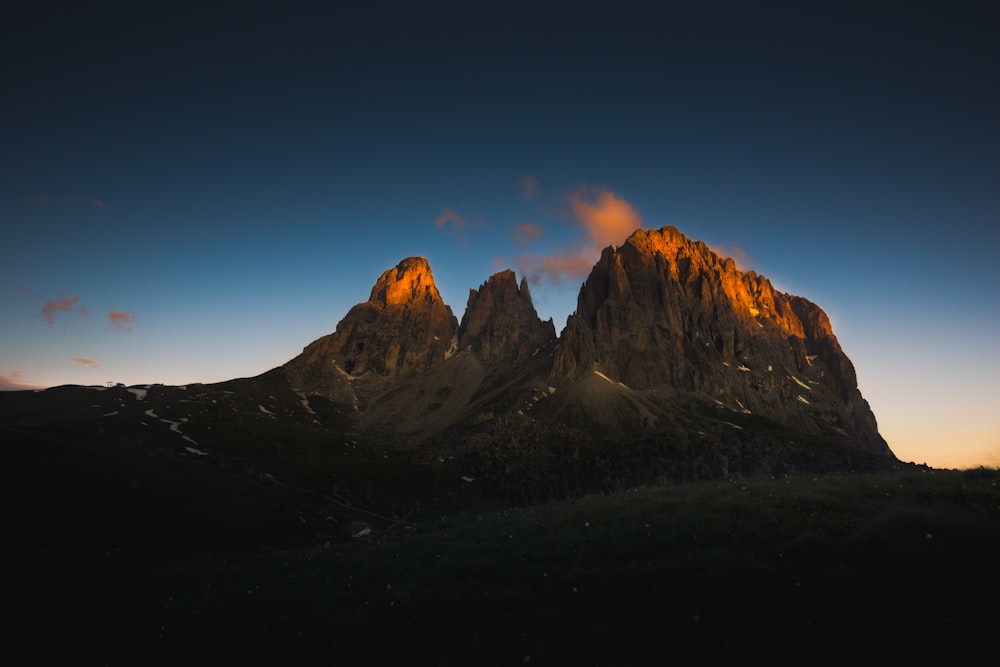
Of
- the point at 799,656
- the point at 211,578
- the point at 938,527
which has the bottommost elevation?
the point at 211,578

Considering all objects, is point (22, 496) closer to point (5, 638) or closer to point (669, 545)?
→ point (5, 638)

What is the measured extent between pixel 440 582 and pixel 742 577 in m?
11.7

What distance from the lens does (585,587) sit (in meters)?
18.5

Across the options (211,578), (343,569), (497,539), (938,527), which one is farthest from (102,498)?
(938,527)

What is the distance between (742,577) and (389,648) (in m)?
11.8

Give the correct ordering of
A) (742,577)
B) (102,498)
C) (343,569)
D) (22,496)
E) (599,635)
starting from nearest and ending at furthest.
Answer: (599,635), (742,577), (343,569), (22,496), (102,498)

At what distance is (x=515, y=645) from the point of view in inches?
587

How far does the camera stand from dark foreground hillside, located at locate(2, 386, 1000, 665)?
46.3 feet

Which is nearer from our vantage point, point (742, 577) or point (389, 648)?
point (389, 648)

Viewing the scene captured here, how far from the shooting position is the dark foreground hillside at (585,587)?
555 inches

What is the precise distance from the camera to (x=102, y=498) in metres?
45.2

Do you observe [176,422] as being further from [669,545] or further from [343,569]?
[669,545]

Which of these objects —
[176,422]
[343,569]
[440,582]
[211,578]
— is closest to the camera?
[440,582]

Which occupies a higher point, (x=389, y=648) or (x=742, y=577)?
(x=742, y=577)
